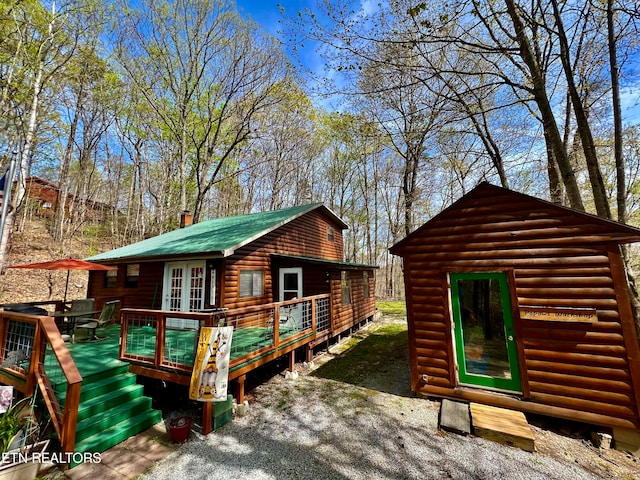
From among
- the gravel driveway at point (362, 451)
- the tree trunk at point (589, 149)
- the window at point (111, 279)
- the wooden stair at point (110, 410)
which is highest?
the tree trunk at point (589, 149)

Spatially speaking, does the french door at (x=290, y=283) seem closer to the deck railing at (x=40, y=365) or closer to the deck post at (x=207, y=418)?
the deck post at (x=207, y=418)

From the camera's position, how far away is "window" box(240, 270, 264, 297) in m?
8.40

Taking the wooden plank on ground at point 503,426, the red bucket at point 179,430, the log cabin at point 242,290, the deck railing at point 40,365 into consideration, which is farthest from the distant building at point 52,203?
the wooden plank on ground at point 503,426

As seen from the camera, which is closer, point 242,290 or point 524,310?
point 524,310

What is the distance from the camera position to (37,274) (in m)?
15.8

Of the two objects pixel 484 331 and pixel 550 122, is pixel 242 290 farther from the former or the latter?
pixel 550 122

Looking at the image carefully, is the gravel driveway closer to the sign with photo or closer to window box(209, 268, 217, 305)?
the sign with photo

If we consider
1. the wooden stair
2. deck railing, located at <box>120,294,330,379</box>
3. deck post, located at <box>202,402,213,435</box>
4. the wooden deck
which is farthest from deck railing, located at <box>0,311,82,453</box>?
deck post, located at <box>202,402,213,435</box>

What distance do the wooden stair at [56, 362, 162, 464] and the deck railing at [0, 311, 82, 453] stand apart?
0.22m

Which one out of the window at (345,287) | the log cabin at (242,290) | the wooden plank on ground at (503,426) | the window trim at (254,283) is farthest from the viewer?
the window at (345,287)

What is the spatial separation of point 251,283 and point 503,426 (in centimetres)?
695

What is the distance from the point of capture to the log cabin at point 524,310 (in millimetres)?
4008

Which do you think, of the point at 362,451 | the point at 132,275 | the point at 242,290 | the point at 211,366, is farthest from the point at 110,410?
the point at 132,275

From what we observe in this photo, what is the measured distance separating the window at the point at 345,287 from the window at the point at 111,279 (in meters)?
8.66
